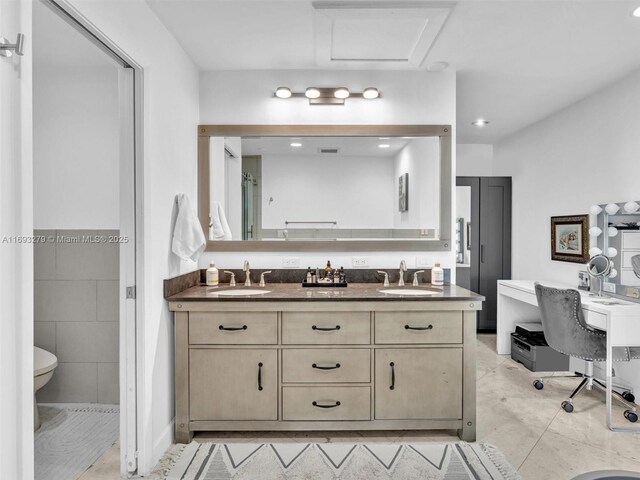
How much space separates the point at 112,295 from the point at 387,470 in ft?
6.55

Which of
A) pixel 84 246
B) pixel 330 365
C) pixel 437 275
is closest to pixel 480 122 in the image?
pixel 437 275

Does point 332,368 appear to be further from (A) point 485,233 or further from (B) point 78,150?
(A) point 485,233

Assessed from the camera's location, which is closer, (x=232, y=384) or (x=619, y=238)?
(x=232, y=384)

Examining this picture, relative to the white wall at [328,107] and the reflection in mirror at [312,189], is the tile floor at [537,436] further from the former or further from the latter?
the reflection in mirror at [312,189]

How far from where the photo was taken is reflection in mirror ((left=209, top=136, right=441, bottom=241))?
9.82 feet

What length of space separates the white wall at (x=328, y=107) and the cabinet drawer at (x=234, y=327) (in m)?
1.34

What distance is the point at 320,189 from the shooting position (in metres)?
3.02

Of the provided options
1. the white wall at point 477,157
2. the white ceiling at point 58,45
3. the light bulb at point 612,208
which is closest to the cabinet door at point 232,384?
the white ceiling at point 58,45

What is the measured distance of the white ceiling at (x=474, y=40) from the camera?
214 cm
